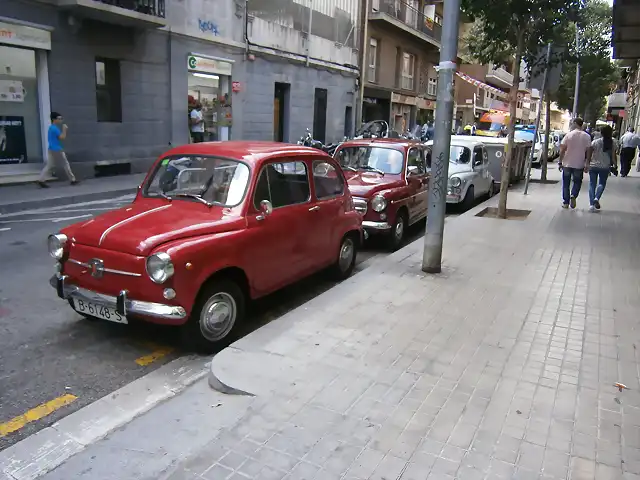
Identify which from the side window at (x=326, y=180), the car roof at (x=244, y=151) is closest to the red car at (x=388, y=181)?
the side window at (x=326, y=180)

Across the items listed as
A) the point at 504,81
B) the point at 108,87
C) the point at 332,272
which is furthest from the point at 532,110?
the point at 332,272

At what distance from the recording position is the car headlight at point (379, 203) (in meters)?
8.17

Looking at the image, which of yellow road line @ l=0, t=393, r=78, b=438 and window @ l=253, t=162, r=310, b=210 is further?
window @ l=253, t=162, r=310, b=210

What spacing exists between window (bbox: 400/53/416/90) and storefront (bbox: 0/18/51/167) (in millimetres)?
23658

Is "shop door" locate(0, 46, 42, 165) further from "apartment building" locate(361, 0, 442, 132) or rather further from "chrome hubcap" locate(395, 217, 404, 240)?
"apartment building" locate(361, 0, 442, 132)

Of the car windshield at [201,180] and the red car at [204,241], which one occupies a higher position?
the car windshield at [201,180]

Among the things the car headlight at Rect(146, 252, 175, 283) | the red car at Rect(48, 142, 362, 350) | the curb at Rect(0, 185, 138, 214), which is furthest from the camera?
the curb at Rect(0, 185, 138, 214)

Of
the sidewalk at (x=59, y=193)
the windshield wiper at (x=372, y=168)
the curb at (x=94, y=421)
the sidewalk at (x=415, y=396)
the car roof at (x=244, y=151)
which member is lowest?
the curb at (x=94, y=421)

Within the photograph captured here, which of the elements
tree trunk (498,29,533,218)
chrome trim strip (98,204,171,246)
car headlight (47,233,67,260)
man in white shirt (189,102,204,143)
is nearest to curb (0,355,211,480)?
chrome trim strip (98,204,171,246)

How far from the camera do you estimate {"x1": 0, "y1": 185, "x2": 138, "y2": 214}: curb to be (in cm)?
1056

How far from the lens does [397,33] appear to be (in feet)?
104

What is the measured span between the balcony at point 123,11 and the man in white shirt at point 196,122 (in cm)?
311

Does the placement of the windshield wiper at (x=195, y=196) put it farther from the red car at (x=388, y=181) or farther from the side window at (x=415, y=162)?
the side window at (x=415, y=162)

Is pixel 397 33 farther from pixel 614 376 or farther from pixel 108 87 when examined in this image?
pixel 614 376
